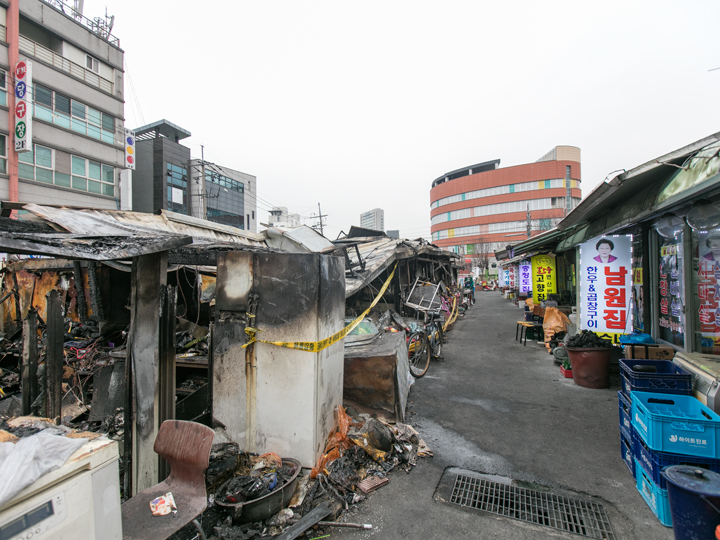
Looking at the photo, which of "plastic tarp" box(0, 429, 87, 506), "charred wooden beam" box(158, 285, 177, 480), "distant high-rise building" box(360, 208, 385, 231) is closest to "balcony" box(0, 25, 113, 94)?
"charred wooden beam" box(158, 285, 177, 480)

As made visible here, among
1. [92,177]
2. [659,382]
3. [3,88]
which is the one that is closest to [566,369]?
[659,382]

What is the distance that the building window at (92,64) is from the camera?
19353 millimetres

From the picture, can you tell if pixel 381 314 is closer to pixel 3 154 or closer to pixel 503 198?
pixel 3 154

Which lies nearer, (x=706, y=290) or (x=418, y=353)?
(x=706, y=290)

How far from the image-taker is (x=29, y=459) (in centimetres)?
140

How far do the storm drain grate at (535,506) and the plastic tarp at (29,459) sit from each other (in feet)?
10.8

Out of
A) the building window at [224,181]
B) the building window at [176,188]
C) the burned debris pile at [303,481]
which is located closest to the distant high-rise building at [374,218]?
the building window at [224,181]

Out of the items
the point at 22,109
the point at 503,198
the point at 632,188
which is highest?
the point at 503,198

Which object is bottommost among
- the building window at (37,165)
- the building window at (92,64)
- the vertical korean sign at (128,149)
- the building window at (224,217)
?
the building window at (37,165)

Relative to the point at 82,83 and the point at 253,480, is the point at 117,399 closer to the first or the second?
the point at 253,480

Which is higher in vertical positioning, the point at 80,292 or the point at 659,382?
the point at 80,292

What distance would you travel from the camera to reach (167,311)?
341 cm

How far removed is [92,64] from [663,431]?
2865 centimetres

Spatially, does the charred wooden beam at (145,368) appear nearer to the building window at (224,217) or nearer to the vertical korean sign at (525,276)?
the vertical korean sign at (525,276)
